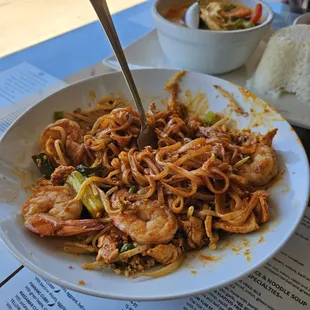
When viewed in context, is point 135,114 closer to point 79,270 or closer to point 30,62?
point 79,270

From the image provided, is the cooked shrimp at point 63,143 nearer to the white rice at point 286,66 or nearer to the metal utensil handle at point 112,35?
the metal utensil handle at point 112,35

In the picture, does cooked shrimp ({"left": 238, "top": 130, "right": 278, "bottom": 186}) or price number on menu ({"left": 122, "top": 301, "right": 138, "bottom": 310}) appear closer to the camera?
price number on menu ({"left": 122, "top": 301, "right": 138, "bottom": 310})

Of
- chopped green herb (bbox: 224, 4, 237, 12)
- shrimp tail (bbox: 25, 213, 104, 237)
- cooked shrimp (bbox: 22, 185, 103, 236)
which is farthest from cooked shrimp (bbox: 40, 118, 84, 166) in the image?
chopped green herb (bbox: 224, 4, 237, 12)

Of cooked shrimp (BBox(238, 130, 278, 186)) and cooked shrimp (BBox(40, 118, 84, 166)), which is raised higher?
cooked shrimp (BBox(40, 118, 84, 166))

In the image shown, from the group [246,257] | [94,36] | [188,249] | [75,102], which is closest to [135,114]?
[75,102]

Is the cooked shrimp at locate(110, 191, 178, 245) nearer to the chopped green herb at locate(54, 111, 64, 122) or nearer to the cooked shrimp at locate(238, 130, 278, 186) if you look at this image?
the cooked shrimp at locate(238, 130, 278, 186)

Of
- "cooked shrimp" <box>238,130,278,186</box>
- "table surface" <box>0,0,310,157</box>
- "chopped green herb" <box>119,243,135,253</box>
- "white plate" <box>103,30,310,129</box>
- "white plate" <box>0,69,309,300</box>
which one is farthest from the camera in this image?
"table surface" <box>0,0,310,157</box>

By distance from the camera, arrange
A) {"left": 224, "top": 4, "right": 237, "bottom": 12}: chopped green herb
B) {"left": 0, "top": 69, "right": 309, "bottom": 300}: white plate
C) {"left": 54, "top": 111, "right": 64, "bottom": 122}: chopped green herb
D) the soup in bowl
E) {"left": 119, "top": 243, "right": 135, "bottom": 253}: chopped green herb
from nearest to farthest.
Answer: {"left": 0, "top": 69, "right": 309, "bottom": 300}: white plate → {"left": 119, "top": 243, "right": 135, "bottom": 253}: chopped green herb → {"left": 54, "top": 111, "right": 64, "bottom": 122}: chopped green herb → the soup in bowl → {"left": 224, "top": 4, "right": 237, "bottom": 12}: chopped green herb

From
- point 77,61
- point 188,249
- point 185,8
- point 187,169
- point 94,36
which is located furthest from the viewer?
point 94,36
